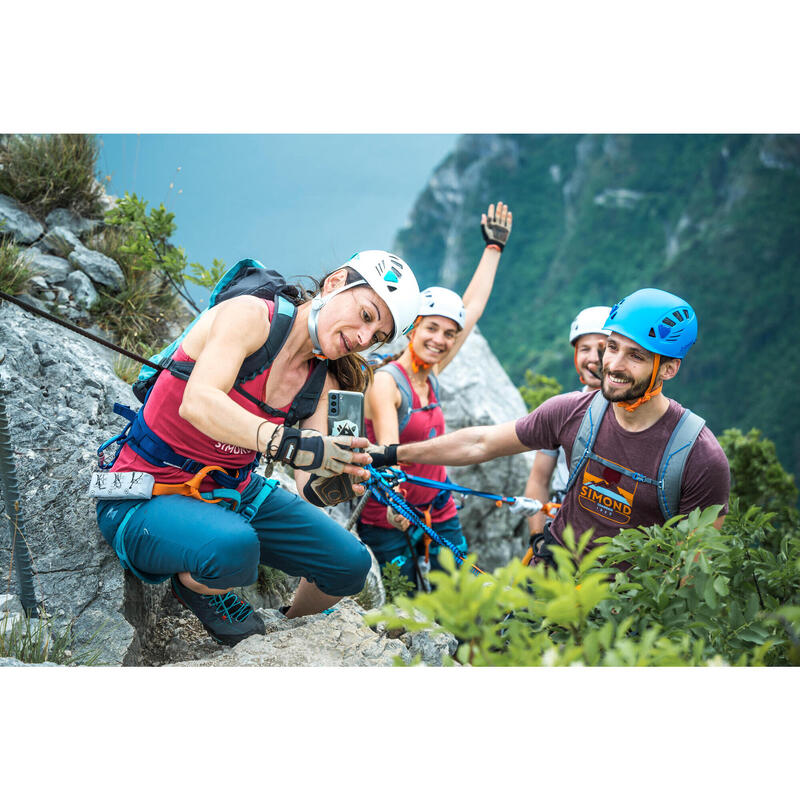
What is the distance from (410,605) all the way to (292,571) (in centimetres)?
269

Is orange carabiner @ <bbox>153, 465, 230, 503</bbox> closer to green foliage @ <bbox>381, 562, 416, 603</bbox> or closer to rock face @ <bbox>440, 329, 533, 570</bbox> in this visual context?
green foliage @ <bbox>381, 562, 416, 603</bbox>

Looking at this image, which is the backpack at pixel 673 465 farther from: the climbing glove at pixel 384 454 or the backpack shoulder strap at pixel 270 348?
the backpack shoulder strap at pixel 270 348

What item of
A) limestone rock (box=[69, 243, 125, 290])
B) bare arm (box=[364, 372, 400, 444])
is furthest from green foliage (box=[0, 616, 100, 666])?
limestone rock (box=[69, 243, 125, 290])

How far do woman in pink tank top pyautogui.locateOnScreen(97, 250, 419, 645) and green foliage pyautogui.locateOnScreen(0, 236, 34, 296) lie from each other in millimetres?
2629

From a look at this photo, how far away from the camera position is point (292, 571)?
13.8 feet

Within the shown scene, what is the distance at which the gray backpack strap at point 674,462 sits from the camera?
3.68m

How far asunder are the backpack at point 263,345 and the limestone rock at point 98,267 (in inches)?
119

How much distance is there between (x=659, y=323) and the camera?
3.71 meters

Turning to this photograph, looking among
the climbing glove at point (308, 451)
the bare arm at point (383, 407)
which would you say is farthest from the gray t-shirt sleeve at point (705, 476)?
the bare arm at point (383, 407)

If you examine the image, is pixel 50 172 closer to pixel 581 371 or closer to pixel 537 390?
pixel 581 371

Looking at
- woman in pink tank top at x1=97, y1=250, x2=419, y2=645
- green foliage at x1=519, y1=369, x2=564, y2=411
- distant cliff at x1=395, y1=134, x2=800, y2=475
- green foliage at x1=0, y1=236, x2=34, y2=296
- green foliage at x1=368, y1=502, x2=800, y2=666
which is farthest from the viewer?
→ distant cliff at x1=395, y1=134, x2=800, y2=475

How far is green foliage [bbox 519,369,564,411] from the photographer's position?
1121cm

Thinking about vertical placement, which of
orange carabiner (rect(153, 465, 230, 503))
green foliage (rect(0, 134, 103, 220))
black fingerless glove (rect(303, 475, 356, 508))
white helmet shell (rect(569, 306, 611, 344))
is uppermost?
green foliage (rect(0, 134, 103, 220))

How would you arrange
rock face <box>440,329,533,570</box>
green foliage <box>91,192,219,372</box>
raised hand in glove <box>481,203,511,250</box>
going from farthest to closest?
rock face <box>440,329,533,570</box> → green foliage <box>91,192,219,372</box> → raised hand in glove <box>481,203,511,250</box>
